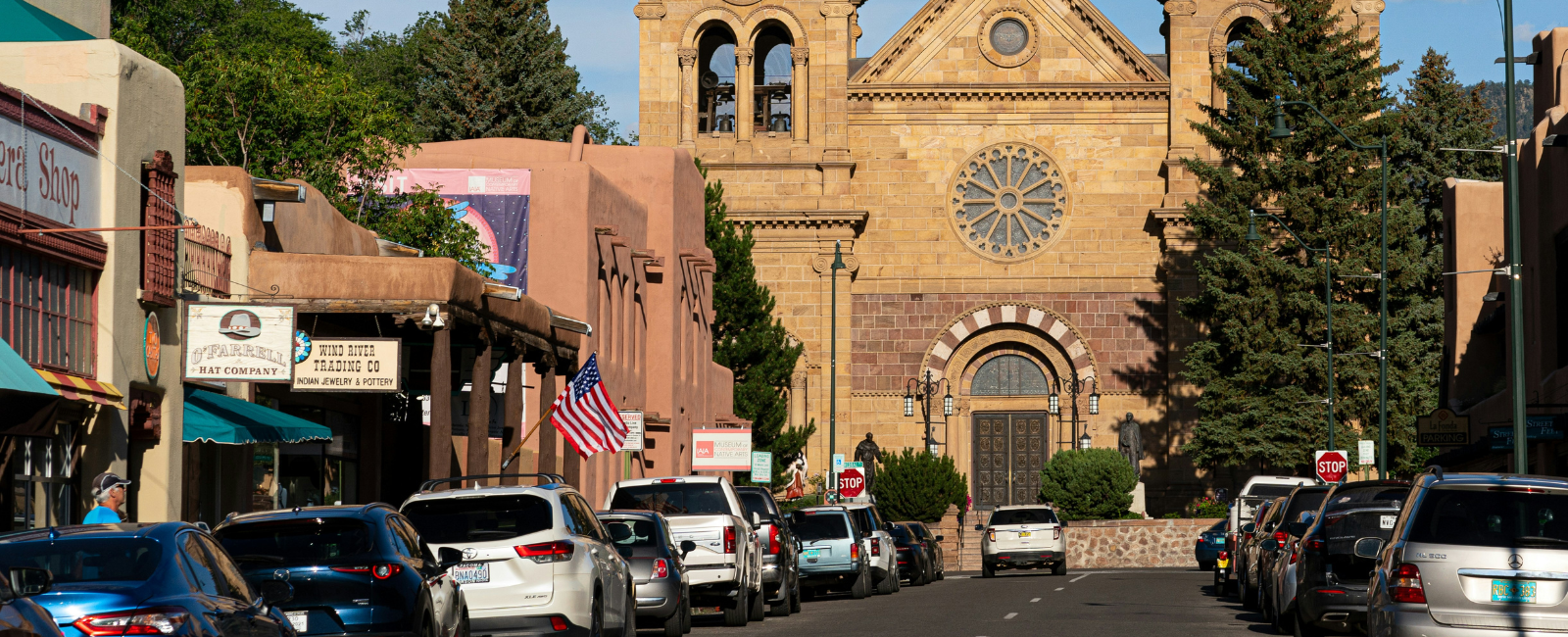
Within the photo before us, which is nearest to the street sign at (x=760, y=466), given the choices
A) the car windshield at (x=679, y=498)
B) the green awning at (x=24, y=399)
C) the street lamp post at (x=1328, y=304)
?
the street lamp post at (x=1328, y=304)

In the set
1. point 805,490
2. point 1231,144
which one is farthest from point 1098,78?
point 805,490

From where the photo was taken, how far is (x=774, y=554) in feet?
78.9

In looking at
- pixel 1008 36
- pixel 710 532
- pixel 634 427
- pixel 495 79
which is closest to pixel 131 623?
pixel 710 532

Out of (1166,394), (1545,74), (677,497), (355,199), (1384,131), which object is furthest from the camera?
(1166,394)

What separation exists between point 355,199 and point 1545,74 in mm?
22634

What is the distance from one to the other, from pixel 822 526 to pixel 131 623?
71.0 feet

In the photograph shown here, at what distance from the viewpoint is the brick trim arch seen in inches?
2207

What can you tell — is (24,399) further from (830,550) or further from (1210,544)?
(1210,544)

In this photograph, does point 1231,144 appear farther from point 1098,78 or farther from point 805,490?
point 805,490

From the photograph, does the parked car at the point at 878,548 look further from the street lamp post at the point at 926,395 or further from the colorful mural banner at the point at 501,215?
the street lamp post at the point at 926,395

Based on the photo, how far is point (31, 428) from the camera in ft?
55.4

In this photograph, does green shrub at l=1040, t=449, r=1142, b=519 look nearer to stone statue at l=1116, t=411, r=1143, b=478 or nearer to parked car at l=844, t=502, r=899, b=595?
stone statue at l=1116, t=411, r=1143, b=478

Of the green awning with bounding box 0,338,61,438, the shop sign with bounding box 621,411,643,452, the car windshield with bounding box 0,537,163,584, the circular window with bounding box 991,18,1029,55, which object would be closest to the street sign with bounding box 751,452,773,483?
the shop sign with bounding box 621,411,643,452

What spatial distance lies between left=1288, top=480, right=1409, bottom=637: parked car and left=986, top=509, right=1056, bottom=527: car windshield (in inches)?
854
